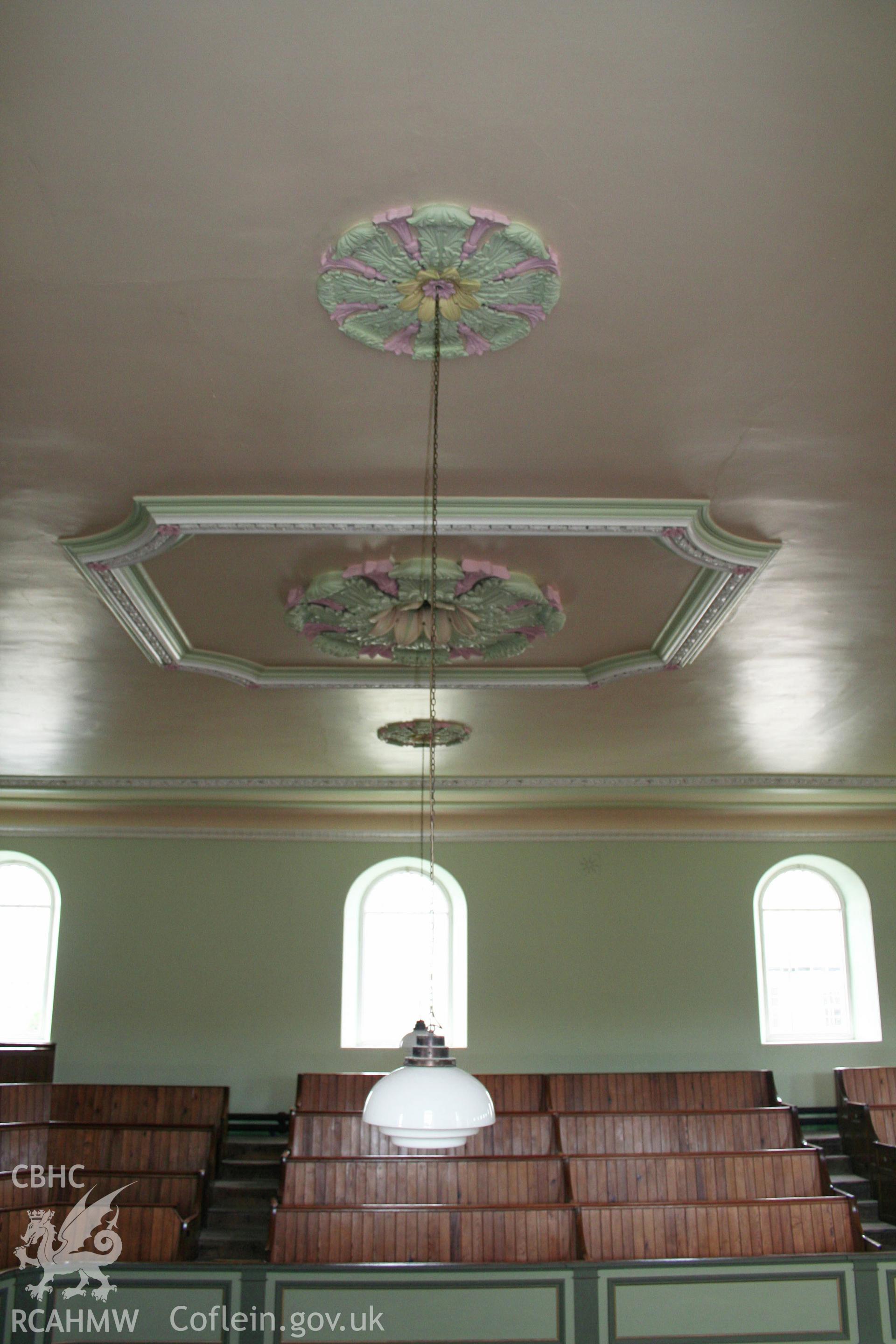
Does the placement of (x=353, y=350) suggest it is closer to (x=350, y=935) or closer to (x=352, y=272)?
(x=352, y=272)

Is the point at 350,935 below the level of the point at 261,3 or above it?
below

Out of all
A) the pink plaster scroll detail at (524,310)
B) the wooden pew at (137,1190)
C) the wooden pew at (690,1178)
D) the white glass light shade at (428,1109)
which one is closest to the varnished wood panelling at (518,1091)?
the wooden pew at (690,1178)

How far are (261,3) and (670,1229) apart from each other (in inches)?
306

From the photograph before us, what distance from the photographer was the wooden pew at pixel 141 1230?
7273 millimetres

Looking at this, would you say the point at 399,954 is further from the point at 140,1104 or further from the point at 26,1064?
the point at 26,1064

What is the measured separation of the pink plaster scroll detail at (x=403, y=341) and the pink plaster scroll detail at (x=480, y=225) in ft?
1.40

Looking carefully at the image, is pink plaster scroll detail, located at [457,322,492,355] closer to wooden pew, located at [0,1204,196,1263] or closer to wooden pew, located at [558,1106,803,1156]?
wooden pew, located at [0,1204,196,1263]

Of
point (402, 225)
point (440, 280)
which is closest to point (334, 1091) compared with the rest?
point (440, 280)

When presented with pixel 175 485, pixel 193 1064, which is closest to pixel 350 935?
pixel 193 1064

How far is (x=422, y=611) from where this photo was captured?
20.7 ft

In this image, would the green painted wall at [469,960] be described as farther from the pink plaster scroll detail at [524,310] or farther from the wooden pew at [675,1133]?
the pink plaster scroll detail at [524,310]

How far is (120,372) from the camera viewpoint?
3994 millimetres

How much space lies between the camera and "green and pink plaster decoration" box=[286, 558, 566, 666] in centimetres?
582

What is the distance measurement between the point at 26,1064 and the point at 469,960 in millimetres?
4531
